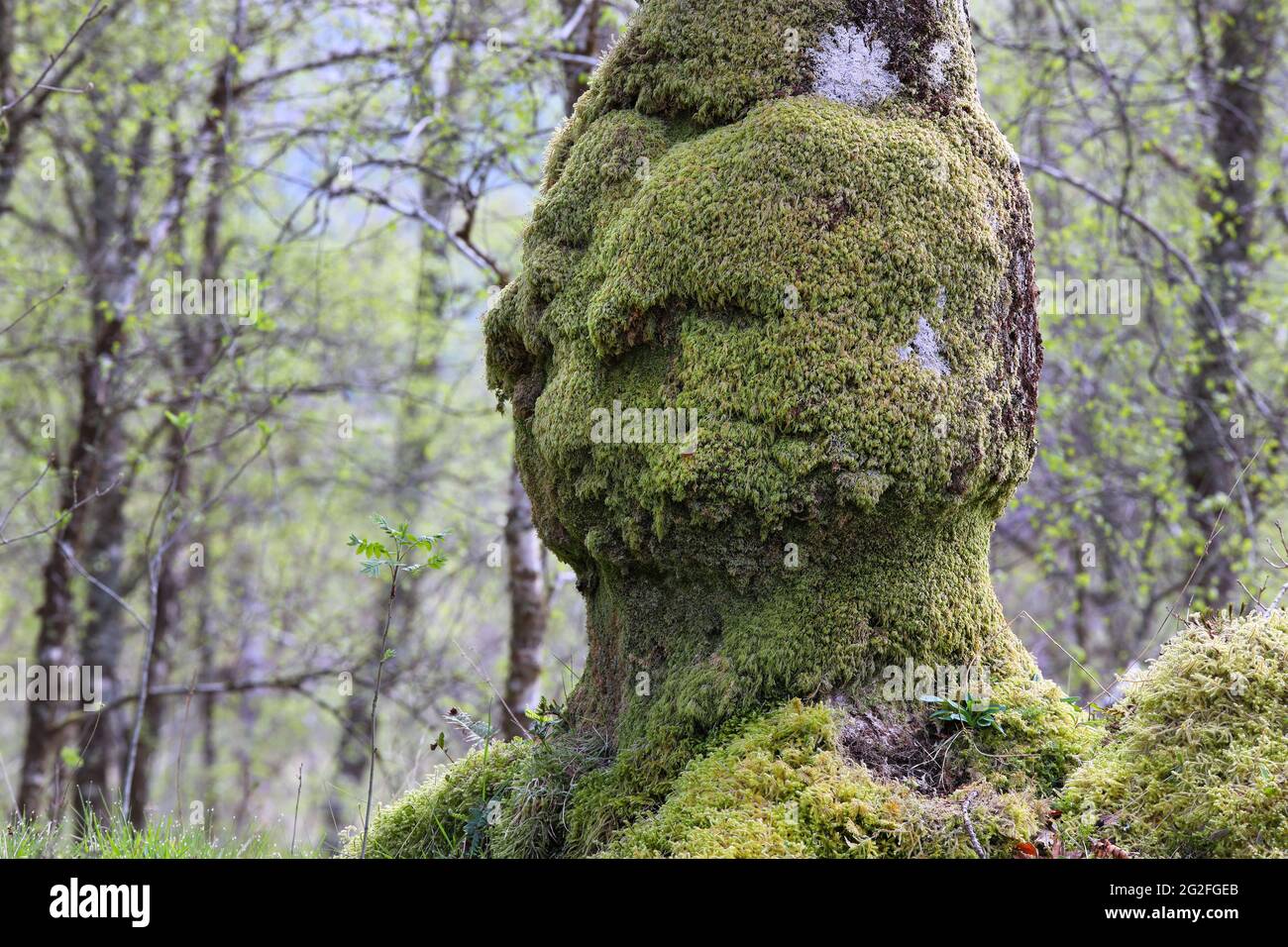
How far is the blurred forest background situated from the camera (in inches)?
300

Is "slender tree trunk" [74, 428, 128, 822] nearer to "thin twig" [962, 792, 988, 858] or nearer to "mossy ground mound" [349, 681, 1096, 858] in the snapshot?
"mossy ground mound" [349, 681, 1096, 858]

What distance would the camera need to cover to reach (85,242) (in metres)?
10.4

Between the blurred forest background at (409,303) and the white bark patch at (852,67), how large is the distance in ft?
11.8

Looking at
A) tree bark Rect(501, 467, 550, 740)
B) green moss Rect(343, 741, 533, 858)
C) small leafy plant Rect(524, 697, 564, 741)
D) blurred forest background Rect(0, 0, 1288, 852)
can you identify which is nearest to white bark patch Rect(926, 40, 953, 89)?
small leafy plant Rect(524, 697, 564, 741)

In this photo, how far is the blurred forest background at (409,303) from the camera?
25.0 ft

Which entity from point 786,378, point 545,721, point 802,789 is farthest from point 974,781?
point 545,721

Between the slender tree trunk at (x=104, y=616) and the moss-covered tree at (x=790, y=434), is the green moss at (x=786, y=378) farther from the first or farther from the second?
the slender tree trunk at (x=104, y=616)

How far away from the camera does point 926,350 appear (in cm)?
312

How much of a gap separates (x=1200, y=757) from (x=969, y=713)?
0.60 meters

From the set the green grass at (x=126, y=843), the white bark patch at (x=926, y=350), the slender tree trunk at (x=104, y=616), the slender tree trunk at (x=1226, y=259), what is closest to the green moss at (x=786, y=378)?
the white bark patch at (x=926, y=350)

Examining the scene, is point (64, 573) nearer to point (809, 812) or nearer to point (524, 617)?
point (524, 617)

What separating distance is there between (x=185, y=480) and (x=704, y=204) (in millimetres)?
9743
